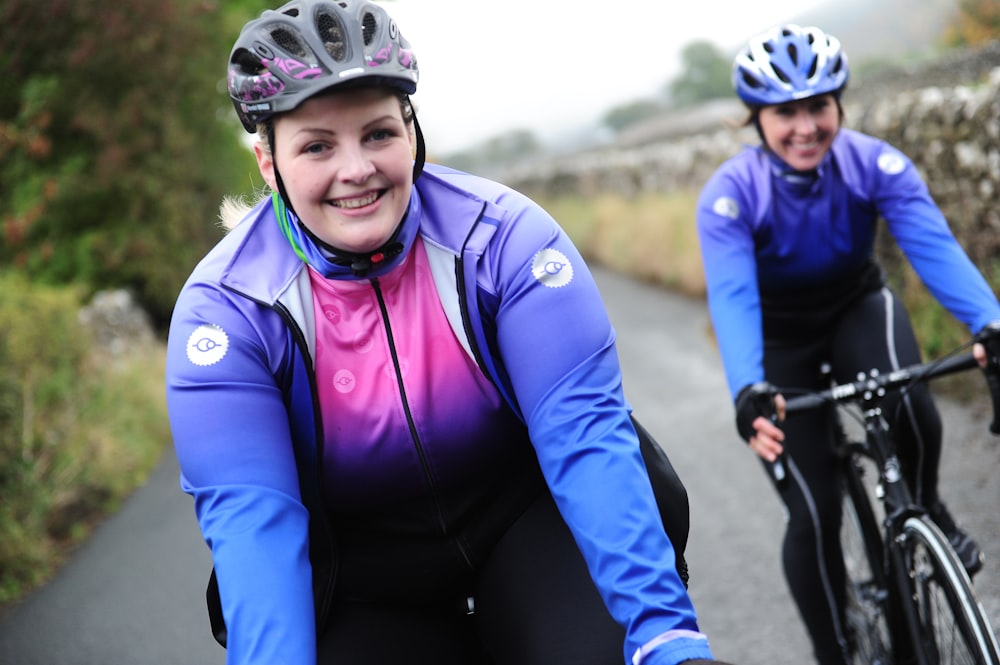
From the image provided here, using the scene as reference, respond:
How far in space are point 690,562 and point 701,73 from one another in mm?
60692

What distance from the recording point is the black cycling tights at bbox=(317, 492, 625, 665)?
216cm

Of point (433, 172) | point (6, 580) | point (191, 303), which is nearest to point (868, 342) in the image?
point (433, 172)

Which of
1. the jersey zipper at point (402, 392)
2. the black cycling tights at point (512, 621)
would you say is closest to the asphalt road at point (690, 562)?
the black cycling tights at point (512, 621)

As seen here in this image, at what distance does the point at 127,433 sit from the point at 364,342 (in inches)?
351

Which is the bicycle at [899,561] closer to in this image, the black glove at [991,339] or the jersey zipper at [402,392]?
the black glove at [991,339]

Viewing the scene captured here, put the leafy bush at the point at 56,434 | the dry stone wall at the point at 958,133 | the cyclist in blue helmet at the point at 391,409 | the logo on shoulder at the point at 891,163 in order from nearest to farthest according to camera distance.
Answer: the cyclist in blue helmet at the point at 391,409
the logo on shoulder at the point at 891,163
the dry stone wall at the point at 958,133
the leafy bush at the point at 56,434

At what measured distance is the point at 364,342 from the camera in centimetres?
230

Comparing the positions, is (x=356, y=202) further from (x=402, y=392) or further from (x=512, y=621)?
(x=512, y=621)

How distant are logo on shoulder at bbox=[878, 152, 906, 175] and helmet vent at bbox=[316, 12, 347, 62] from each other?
2439mm

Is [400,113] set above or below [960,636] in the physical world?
above

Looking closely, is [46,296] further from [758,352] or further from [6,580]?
[758,352]

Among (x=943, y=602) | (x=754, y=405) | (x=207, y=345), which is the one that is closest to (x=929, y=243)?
(x=754, y=405)

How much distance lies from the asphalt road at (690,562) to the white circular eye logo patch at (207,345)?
328cm

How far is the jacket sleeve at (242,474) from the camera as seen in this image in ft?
6.59
